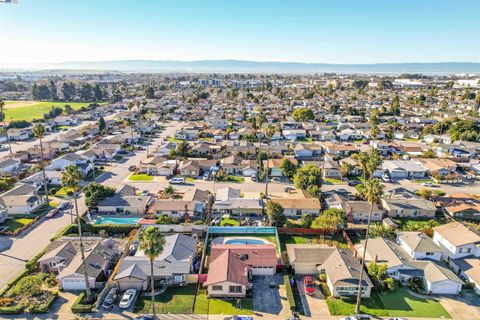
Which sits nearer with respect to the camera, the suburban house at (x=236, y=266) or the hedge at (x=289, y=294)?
the hedge at (x=289, y=294)

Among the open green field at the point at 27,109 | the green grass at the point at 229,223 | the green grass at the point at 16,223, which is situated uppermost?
the open green field at the point at 27,109

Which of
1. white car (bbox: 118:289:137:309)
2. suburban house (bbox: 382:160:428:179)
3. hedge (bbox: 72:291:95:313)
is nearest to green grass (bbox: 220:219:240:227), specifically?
white car (bbox: 118:289:137:309)

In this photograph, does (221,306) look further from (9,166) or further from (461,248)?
(9,166)

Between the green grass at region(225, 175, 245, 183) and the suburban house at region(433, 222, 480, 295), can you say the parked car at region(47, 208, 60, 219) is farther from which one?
the suburban house at region(433, 222, 480, 295)

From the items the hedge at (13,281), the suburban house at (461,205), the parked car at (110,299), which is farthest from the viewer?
the suburban house at (461,205)

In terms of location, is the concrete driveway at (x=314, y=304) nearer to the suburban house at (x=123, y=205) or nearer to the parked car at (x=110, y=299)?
the parked car at (x=110, y=299)

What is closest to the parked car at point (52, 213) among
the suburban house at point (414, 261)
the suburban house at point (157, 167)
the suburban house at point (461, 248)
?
the suburban house at point (157, 167)
